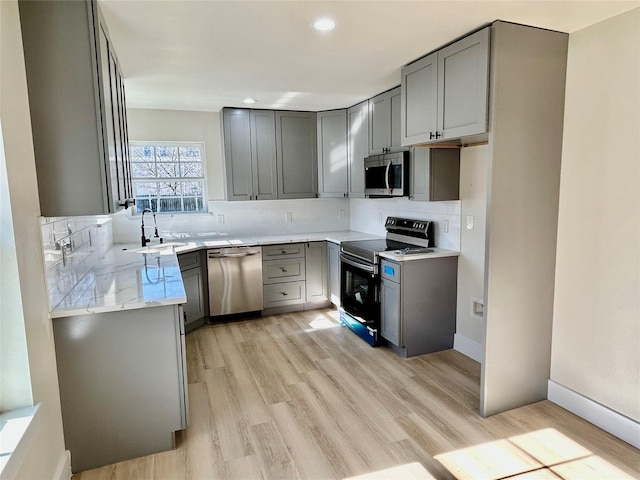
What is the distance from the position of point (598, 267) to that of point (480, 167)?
3.78 feet

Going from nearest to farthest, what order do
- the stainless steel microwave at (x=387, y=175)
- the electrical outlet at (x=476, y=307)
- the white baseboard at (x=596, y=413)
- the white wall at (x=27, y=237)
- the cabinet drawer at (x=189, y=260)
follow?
1. the white wall at (x=27, y=237)
2. the white baseboard at (x=596, y=413)
3. the electrical outlet at (x=476, y=307)
4. the stainless steel microwave at (x=387, y=175)
5. the cabinet drawer at (x=189, y=260)

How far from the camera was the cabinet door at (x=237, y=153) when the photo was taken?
14.8 ft

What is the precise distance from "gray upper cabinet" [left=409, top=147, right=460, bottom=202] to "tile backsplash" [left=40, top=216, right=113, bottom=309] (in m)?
2.57

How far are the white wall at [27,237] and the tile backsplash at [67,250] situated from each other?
0.62ft

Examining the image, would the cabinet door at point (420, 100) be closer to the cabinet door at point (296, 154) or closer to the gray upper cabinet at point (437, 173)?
Result: the gray upper cabinet at point (437, 173)

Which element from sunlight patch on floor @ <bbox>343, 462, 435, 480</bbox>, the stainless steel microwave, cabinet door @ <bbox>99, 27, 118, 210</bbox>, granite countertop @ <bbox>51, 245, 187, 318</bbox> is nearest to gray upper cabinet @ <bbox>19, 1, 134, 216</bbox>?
cabinet door @ <bbox>99, 27, 118, 210</bbox>

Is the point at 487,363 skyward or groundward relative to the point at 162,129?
groundward

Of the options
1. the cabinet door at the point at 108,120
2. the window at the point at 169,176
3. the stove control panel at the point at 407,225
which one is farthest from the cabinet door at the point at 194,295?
the stove control panel at the point at 407,225

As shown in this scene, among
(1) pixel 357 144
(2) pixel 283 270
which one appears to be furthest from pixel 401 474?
(1) pixel 357 144

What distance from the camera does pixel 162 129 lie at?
14.7ft

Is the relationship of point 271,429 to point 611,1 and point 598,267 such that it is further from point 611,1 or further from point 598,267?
point 611,1

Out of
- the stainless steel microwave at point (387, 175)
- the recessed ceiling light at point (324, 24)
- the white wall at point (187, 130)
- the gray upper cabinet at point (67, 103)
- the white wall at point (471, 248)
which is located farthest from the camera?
the white wall at point (187, 130)

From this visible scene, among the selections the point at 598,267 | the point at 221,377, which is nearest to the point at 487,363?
the point at 598,267

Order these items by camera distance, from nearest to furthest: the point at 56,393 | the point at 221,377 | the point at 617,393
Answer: the point at 56,393, the point at 617,393, the point at 221,377
